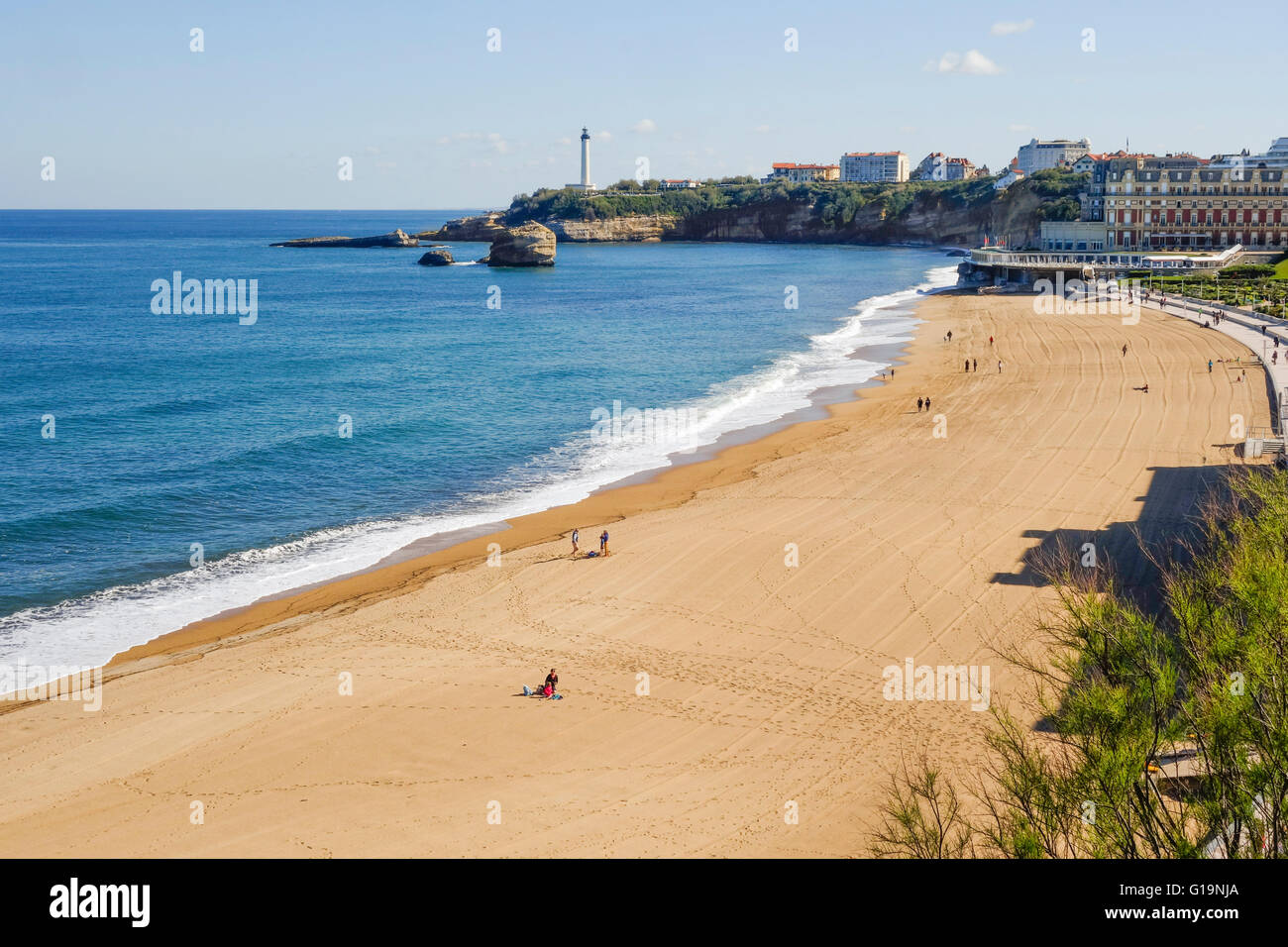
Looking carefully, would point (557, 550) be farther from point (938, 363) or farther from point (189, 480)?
point (938, 363)

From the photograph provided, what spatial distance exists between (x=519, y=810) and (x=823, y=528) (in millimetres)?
14750

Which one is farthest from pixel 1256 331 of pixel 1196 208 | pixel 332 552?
pixel 332 552

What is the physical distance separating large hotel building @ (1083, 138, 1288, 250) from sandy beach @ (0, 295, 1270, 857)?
70.9 m

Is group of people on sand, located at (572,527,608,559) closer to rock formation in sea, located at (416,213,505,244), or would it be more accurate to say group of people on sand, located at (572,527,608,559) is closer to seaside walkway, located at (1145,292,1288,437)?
seaside walkway, located at (1145,292,1288,437)

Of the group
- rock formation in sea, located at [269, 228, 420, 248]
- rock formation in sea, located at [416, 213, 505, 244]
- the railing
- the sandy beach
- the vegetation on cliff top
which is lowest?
the sandy beach

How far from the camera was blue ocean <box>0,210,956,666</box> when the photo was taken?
26.5 meters

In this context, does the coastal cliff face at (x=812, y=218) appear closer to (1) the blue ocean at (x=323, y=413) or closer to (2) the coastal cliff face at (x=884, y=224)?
(2) the coastal cliff face at (x=884, y=224)

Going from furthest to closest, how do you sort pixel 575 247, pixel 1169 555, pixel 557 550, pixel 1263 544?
pixel 575 247
pixel 557 550
pixel 1169 555
pixel 1263 544

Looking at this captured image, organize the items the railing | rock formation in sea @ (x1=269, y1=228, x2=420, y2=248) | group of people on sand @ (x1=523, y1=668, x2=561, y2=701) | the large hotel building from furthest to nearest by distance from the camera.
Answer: rock formation in sea @ (x1=269, y1=228, x2=420, y2=248)
the large hotel building
the railing
group of people on sand @ (x1=523, y1=668, x2=561, y2=701)

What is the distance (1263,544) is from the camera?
13.0 m

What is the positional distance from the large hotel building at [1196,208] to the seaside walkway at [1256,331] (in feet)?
97.8

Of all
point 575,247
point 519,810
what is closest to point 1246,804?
point 519,810

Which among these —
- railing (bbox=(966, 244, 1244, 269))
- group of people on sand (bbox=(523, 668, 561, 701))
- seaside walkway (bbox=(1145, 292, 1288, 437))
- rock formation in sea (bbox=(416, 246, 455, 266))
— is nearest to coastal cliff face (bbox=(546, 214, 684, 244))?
rock formation in sea (bbox=(416, 246, 455, 266))
